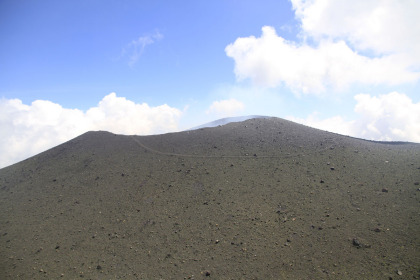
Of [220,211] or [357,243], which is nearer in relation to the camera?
[357,243]

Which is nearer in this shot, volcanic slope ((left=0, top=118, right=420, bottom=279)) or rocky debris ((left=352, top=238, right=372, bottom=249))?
volcanic slope ((left=0, top=118, right=420, bottom=279))

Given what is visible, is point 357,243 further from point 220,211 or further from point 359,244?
point 220,211

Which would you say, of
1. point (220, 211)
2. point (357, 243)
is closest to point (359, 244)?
point (357, 243)

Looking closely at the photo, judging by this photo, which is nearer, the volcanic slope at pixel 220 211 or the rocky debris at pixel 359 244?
the volcanic slope at pixel 220 211

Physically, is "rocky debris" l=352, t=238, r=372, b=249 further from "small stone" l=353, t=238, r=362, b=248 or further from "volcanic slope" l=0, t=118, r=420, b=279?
"volcanic slope" l=0, t=118, r=420, b=279

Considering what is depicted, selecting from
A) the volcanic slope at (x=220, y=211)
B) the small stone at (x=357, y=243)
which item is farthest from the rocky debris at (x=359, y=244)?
the volcanic slope at (x=220, y=211)

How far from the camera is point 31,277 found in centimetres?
1073

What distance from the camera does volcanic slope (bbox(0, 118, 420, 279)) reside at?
1034 cm

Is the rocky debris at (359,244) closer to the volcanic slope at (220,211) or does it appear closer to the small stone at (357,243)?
the small stone at (357,243)

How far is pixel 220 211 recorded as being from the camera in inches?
547

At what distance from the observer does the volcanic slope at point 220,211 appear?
10336 millimetres

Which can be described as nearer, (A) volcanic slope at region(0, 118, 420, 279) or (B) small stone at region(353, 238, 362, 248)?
(A) volcanic slope at region(0, 118, 420, 279)

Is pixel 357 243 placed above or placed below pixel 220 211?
below

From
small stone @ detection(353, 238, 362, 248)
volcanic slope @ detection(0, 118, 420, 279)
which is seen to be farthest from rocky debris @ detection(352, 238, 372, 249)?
volcanic slope @ detection(0, 118, 420, 279)
